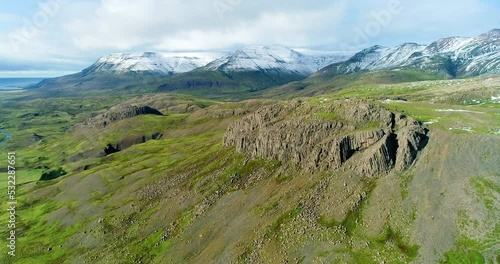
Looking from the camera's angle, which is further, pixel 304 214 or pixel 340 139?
pixel 340 139

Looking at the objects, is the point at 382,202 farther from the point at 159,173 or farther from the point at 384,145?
the point at 159,173

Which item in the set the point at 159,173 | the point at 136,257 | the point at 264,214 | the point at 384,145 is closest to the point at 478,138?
the point at 384,145

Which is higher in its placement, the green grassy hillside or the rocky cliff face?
the rocky cliff face

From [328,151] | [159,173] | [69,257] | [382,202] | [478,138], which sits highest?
[478,138]

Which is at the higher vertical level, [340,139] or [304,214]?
[340,139]

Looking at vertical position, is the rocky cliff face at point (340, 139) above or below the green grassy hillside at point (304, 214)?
above

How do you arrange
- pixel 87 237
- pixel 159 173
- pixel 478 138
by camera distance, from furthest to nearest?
pixel 159 173 → pixel 87 237 → pixel 478 138

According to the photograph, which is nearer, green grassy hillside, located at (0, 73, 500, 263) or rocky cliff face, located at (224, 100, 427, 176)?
green grassy hillside, located at (0, 73, 500, 263)

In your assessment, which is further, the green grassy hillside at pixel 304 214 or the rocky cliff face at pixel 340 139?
the rocky cliff face at pixel 340 139
